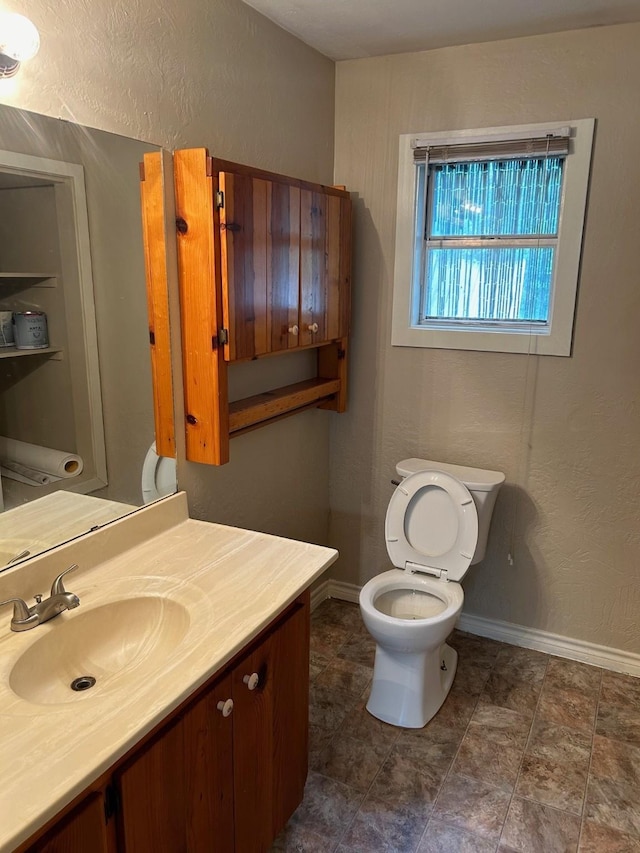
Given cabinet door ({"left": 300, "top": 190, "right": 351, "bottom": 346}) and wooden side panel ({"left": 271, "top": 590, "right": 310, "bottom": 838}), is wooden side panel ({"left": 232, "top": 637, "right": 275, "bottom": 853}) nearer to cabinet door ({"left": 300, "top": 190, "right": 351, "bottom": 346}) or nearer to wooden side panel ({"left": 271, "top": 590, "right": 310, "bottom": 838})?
wooden side panel ({"left": 271, "top": 590, "right": 310, "bottom": 838})

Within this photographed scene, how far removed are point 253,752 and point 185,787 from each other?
273 millimetres

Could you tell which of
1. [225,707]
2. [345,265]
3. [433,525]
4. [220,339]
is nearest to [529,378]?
[433,525]

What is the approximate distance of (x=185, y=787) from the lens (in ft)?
4.15

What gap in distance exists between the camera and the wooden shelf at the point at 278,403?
212 cm

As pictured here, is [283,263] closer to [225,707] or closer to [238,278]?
[238,278]

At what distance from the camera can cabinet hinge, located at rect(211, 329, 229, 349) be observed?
1.89 metres

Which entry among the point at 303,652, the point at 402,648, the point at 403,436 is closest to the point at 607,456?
the point at 403,436

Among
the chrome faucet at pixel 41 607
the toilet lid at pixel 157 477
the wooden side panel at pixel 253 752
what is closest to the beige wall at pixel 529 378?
the toilet lid at pixel 157 477

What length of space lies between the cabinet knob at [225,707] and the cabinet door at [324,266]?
1328mm

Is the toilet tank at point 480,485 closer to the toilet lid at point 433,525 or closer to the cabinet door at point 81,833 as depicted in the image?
the toilet lid at point 433,525

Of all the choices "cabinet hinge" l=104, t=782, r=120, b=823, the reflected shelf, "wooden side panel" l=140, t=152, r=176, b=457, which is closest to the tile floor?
"cabinet hinge" l=104, t=782, r=120, b=823

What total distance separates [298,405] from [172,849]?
5.14 feet

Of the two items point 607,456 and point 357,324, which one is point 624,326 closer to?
point 607,456

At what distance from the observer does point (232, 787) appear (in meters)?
1.43
